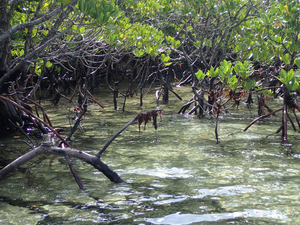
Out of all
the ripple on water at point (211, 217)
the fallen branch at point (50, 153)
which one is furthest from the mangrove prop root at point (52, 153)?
the ripple on water at point (211, 217)

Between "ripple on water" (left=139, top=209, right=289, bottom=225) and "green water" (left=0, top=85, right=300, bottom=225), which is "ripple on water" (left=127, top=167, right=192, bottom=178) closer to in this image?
"green water" (left=0, top=85, right=300, bottom=225)

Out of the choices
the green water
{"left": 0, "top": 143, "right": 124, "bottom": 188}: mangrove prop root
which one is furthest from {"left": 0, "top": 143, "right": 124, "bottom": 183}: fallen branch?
the green water

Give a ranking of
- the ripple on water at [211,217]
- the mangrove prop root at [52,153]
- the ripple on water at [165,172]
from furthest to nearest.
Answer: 1. the ripple on water at [165,172]
2. the mangrove prop root at [52,153]
3. the ripple on water at [211,217]

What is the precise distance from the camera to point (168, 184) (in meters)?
3.41

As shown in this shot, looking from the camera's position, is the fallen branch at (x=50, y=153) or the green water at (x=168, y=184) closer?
the green water at (x=168, y=184)

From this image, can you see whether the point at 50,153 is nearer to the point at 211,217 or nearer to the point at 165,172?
the point at 165,172

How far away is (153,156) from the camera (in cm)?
434

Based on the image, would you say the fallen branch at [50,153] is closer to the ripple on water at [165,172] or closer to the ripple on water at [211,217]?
the ripple on water at [165,172]

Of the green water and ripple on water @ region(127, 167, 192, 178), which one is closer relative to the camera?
the green water

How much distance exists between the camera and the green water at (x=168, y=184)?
2.78m

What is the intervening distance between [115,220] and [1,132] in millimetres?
3192

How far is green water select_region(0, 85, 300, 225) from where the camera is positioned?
2777 mm

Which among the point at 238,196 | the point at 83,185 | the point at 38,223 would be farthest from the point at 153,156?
the point at 38,223

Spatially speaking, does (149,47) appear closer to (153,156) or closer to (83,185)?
(153,156)
